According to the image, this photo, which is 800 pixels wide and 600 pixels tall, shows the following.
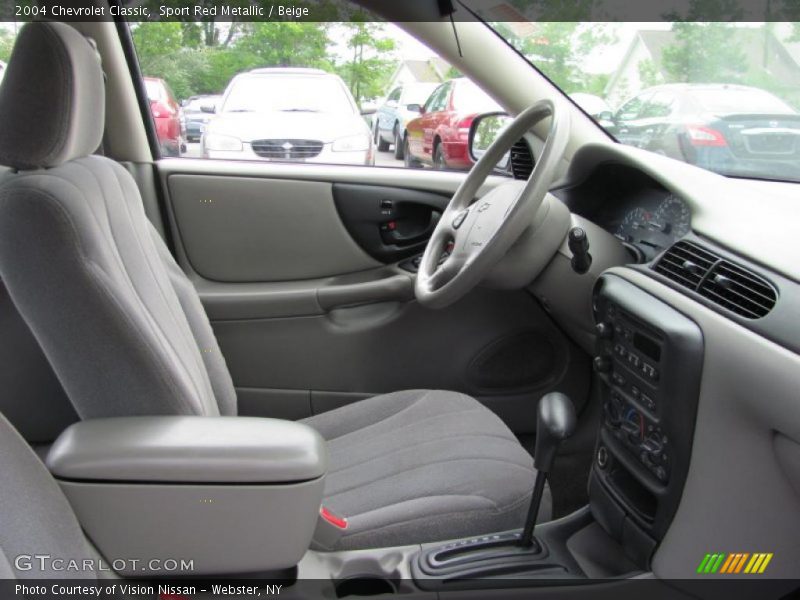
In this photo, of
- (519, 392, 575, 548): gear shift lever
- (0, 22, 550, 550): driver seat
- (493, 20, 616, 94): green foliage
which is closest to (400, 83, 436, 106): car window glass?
(493, 20, 616, 94): green foliage

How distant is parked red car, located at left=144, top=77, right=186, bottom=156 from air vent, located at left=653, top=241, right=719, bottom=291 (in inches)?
66.6

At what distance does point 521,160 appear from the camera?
210 centimetres

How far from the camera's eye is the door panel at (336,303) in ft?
7.36

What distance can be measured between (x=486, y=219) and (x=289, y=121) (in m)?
1.44

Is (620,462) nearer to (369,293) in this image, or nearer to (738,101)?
(738,101)

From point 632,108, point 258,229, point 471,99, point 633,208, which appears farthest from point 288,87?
point 633,208

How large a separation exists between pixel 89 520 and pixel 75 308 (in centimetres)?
30

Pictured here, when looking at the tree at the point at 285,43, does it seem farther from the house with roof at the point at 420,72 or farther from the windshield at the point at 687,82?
the windshield at the point at 687,82

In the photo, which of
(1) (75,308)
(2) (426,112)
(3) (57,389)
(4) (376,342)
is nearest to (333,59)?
(2) (426,112)

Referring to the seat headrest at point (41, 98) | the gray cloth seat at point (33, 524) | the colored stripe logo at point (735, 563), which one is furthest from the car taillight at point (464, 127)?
the gray cloth seat at point (33, 524)

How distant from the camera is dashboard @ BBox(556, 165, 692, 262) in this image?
1.54 m

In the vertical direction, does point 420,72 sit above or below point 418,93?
above

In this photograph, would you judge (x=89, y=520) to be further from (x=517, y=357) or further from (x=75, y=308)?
(x=517, y=357)

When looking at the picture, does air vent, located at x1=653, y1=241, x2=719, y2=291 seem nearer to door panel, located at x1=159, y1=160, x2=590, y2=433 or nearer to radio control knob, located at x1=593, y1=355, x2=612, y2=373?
radio control knob, located at x1=593, y1=355, x2=612, y2=373
